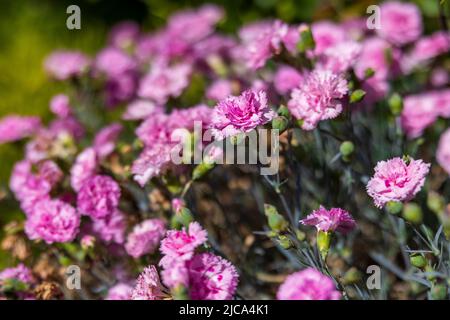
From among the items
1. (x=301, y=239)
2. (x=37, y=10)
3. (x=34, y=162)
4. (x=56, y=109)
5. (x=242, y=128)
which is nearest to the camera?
(x=242, y=128)

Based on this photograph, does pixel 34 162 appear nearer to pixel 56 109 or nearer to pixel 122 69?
pixel 56 109

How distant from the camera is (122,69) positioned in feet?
6.93

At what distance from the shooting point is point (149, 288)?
3.62 feet

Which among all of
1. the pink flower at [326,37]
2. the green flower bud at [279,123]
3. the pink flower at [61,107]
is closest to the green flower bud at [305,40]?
the pink flower at [326,37]

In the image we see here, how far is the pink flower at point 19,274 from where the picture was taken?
136cm

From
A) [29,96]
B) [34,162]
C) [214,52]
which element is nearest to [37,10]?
[29,96]

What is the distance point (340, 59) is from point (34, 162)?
823 mm

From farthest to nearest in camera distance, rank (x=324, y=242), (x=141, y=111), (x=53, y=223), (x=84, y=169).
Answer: (x=141, y=111), (x=84, y=169), (x=53, y=223), (x=324, y=242)

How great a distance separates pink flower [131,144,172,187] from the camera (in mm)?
1330

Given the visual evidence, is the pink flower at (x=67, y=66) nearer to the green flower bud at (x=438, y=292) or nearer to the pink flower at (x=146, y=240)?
the pink flower at (x=146, y=240)

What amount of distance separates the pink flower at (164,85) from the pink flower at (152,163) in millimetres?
365

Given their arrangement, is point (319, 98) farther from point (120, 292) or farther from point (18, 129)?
point (18, 129)

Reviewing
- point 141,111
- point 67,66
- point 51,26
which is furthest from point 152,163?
point 51,26

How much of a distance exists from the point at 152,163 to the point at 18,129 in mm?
702
